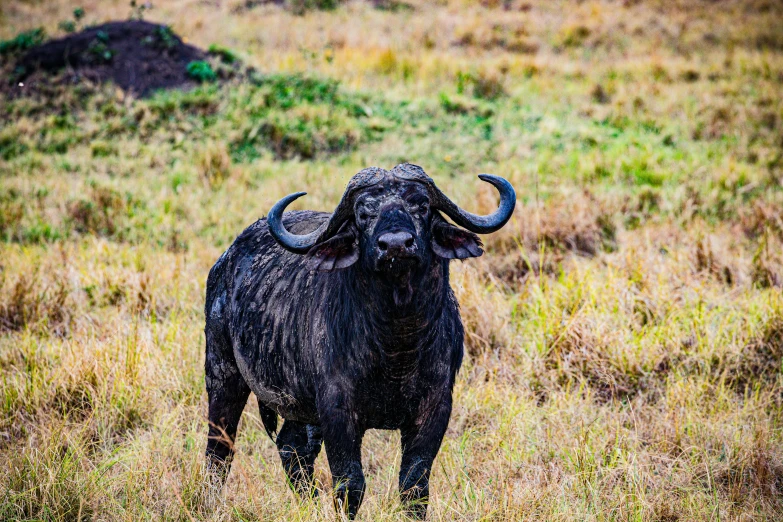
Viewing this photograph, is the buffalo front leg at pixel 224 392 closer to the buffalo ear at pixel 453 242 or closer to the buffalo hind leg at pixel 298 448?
the buffalo hind leg at pixel 298 448

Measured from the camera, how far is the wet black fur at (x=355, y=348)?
3160mm

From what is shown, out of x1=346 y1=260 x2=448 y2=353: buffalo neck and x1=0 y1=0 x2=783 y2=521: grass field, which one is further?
x1=0 y1=0 x2=783 y2=521: grass field

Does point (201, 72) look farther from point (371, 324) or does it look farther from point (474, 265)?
point (371, 324)

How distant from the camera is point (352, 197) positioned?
10.5 ft

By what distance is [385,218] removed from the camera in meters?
2.98

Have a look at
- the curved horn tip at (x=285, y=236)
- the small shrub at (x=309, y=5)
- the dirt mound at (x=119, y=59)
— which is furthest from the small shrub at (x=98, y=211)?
the small shrub at (x=309, y=5)

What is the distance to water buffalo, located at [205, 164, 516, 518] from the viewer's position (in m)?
3.12

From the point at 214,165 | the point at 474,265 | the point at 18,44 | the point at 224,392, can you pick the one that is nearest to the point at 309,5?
the point at 18,44

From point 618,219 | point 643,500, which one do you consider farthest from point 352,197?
point 618,219

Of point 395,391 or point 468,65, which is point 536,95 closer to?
point 468,65

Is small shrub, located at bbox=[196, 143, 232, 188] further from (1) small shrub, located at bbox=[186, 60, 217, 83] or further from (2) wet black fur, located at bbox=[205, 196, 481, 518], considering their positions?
(2) wet black fur, located at bbox=[205, 196, 481, 518]

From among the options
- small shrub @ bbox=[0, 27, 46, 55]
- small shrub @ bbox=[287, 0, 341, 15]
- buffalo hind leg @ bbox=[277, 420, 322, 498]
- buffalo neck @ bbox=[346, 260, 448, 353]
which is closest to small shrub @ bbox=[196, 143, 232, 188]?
buffalo hind leg @ bbox=[277, 420, 322, 498]

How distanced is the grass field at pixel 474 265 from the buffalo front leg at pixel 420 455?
4.5 inches

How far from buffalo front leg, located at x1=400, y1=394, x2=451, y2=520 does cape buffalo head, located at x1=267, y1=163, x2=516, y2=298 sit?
75cm
